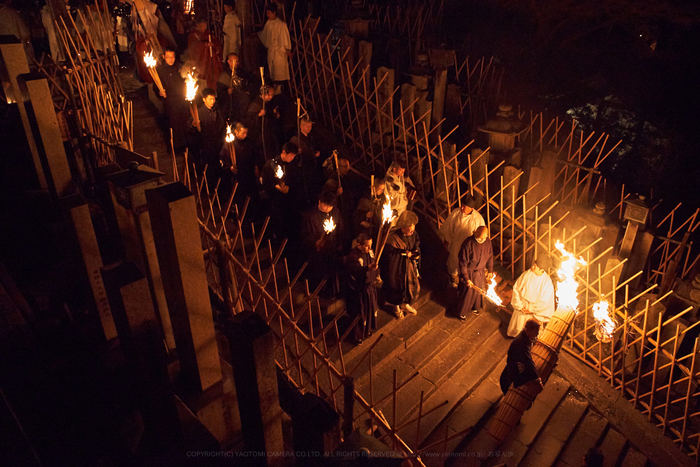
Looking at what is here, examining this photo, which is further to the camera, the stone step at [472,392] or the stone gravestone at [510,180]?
the stone gravestone at [510,180]

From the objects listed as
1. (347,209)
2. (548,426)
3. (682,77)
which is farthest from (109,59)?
(682,77)

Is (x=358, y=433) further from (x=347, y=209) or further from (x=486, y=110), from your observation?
(x=486, y=110)

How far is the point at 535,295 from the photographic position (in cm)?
736

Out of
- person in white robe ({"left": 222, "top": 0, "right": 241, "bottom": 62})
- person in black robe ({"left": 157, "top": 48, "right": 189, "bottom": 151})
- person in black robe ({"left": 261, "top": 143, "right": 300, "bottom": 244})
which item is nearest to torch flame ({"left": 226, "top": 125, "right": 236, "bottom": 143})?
person in black robe ({"left": 261, "top": 143, "right": 300, "bottom": 244})

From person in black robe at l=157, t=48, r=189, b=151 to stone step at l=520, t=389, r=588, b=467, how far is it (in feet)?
24.8

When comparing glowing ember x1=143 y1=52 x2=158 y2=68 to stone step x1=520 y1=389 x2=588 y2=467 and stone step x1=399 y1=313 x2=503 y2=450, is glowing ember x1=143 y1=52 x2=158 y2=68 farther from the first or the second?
stone step x1=520 y1=389 x2=588 y2=467

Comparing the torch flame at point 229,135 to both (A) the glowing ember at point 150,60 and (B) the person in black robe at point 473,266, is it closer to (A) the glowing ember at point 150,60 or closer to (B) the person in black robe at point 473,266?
(A) the glowing ember at point 150,60

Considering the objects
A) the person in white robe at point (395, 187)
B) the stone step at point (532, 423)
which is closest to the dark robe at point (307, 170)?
the person in white robe at point (395, 187)

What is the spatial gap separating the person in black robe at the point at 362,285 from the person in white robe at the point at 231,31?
234 inches

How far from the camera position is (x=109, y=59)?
9000 millimetres

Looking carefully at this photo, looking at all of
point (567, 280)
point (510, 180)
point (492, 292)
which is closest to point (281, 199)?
point (492, 292)

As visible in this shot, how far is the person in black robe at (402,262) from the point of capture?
7359 mm

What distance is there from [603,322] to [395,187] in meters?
3.51

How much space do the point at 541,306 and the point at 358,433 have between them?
15.3 feet
